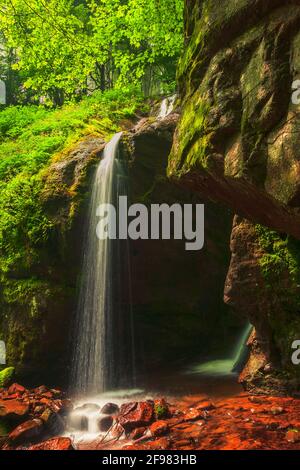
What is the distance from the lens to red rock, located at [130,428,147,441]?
5.08 meters

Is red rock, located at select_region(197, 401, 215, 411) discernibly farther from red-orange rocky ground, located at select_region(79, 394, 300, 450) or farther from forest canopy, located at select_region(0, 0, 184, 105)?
forest canopy, located at select_region(0, 0, 184, 105)

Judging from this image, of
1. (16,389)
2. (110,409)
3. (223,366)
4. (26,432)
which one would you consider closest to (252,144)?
(110,409)

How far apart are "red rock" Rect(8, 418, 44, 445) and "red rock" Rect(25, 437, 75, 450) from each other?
0.30 metres

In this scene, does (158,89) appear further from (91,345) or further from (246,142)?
(246,142)

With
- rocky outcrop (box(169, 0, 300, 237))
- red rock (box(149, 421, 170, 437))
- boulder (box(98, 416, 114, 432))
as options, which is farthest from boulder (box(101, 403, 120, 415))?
rocky outcrop (box(169, 0, 300, 237))

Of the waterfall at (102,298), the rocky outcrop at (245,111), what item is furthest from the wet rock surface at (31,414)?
the rocky outcrop at (245,111)

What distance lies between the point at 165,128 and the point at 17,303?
5290 millimetres

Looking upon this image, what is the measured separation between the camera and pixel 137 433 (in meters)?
5.15

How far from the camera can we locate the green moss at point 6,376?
767cm

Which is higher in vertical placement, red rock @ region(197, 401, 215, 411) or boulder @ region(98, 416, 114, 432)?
red rock @ region(197, 401, 215, 411)

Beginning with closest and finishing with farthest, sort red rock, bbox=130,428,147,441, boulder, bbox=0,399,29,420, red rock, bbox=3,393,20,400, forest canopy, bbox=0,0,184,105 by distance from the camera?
red rock, bbox=130,428,147,441 → boulder, bbox=0,399,29,420 → red rock, bbox=3,393,20,400 → forest canopy, bbox=0,0,184,105

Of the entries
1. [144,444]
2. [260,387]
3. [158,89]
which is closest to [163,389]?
[260,387]

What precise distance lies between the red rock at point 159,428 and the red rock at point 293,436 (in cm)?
154

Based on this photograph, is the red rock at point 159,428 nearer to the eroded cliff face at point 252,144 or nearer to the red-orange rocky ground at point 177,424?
the red-orange rocky ground at point 177,424
